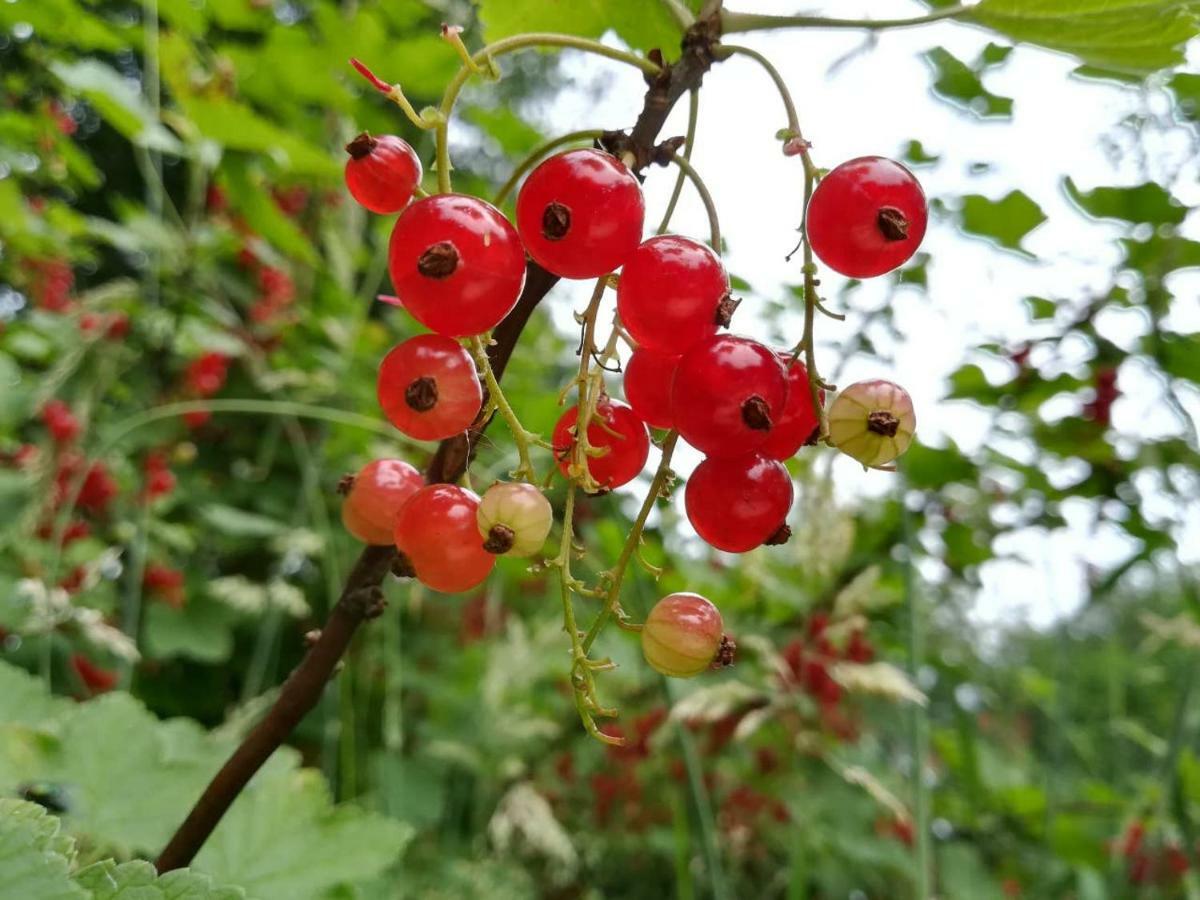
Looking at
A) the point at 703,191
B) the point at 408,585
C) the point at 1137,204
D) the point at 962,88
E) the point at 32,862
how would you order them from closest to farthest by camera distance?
the point at 32,862 < the point at 703,191 < the point at 1137,204 < the point at 962,88 < the point at 408,585

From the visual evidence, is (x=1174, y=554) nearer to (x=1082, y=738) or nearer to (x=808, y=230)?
(x=808, y=230)

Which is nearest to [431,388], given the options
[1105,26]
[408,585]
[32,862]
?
[32,862]

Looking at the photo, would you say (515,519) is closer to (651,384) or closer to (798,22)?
(651,384)

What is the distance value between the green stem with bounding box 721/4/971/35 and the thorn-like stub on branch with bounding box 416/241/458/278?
0.26 m

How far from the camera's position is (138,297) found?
214 centimetres

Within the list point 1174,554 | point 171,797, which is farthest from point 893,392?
point 1174,554

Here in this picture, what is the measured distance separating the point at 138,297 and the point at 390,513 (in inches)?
74.7

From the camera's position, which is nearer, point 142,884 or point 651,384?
point 142,884

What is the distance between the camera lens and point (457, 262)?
47 cm

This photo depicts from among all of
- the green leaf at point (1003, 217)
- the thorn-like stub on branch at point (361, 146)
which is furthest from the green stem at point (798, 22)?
the green leaf at point (1003, 217)

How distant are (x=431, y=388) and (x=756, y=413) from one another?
191 millimetres

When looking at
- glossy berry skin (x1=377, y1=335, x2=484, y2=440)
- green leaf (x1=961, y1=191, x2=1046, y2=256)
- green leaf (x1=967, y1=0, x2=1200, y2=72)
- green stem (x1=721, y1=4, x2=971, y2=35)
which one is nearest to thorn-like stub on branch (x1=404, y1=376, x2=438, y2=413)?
glossy berry skin (x1=377, y1=335, x2=484, y2=440)

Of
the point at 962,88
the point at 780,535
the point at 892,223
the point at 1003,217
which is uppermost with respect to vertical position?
the point at 962,88

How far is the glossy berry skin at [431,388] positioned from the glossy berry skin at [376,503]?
0.07m
